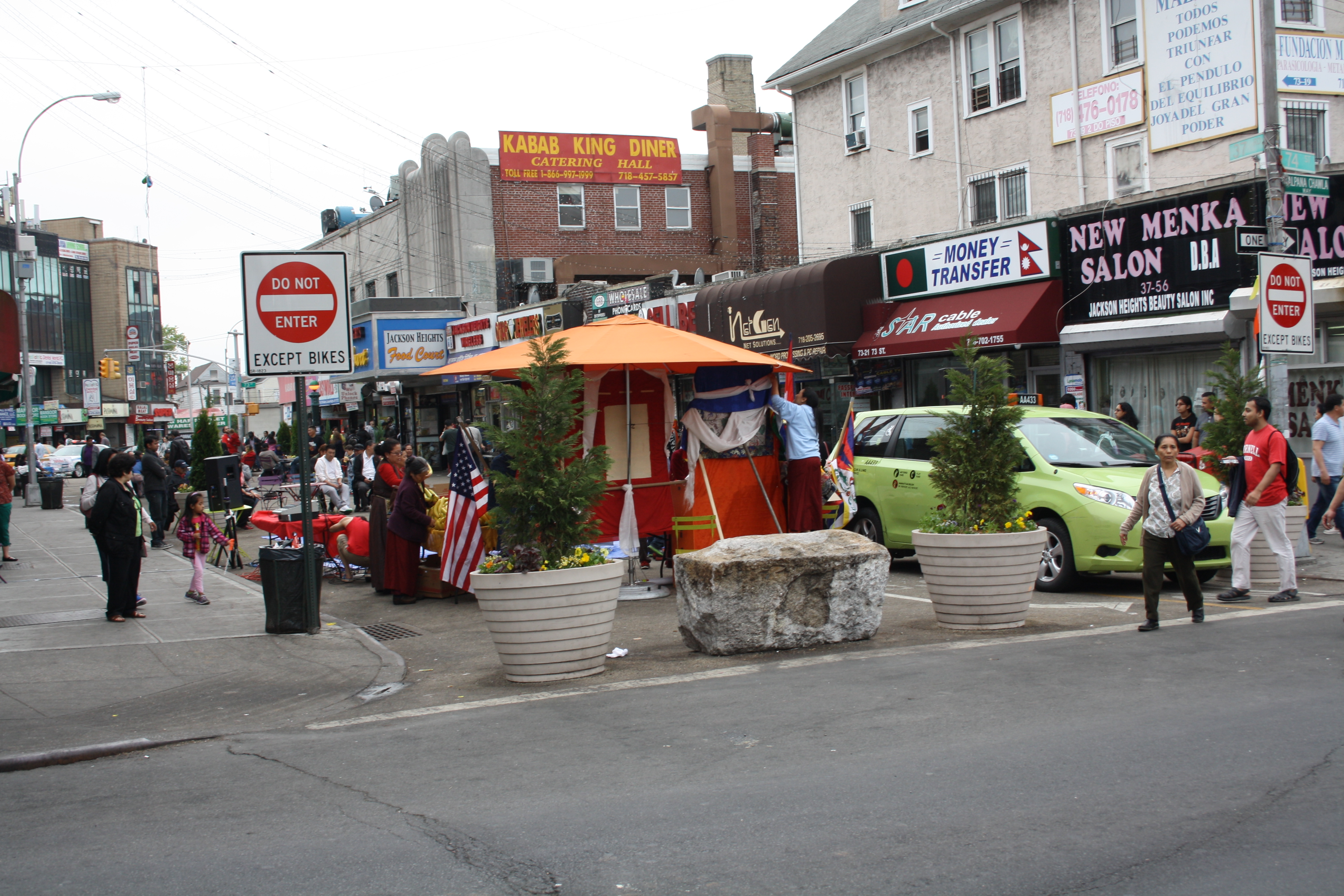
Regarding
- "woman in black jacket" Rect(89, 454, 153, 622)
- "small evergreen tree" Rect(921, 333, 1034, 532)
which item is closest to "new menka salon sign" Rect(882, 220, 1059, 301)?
"small evergreen tree" Rect(921, 333, 1034, 532)

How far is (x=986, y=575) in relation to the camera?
8656 mm

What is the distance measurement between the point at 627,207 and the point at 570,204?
194 centimetres

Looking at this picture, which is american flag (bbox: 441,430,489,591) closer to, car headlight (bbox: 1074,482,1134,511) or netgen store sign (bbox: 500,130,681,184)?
car headlight (bbox: 1074,482,1134,511)

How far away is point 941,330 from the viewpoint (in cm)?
2034

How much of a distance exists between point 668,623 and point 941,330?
1206cm

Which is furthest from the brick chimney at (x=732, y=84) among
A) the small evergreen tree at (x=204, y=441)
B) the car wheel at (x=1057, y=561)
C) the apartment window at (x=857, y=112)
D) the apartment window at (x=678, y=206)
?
the car wheel at (x=1057, y=561)

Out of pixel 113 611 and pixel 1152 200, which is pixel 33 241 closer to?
pixel 113 611

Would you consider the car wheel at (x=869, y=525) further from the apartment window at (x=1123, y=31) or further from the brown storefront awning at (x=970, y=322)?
the apartment window at (x=1123, y=31)

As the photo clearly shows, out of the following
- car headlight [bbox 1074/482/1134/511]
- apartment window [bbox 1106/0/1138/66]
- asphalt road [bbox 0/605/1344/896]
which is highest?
apartment window [bbox 1106/0/1138/66]

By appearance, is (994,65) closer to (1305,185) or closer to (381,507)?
(1305,185)

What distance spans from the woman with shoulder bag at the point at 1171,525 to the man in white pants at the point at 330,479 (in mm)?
13661

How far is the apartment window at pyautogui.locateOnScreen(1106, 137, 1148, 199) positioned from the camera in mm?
21188

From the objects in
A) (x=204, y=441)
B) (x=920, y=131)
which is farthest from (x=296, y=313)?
(x=920, y=131)

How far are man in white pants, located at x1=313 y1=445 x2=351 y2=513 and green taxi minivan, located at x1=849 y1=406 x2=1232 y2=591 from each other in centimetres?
986
